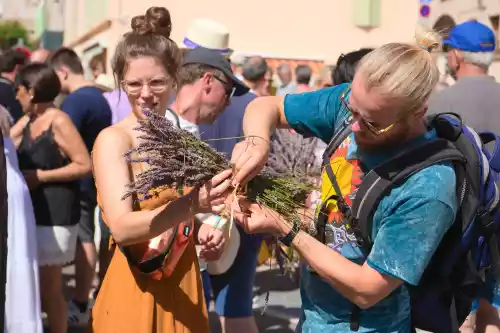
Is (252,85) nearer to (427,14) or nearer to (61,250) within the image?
(61,250)

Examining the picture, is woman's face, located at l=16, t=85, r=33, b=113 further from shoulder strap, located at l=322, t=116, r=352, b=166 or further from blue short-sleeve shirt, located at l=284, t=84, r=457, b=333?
shoulder strap, located at l=322, t=116, r=352, b=166

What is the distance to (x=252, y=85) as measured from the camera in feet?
27.6

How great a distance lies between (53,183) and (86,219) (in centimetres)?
111

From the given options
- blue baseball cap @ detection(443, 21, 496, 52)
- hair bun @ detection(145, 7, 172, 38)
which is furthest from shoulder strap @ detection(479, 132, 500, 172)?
blue baseball cap @ detection(443, 21, 496, 52)

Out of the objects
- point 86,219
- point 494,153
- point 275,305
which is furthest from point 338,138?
point 275,305

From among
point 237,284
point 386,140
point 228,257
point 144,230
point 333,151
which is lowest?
point 237,284

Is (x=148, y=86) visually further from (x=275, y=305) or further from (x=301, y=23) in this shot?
(x=301, y=23)

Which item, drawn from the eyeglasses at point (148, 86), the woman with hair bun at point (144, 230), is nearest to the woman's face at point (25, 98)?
the woman with hair bun at point (144, 230)

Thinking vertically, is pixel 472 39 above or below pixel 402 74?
below

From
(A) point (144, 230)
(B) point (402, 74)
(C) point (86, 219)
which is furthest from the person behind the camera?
(C) point (86, 219)

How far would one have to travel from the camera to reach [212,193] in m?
2.44

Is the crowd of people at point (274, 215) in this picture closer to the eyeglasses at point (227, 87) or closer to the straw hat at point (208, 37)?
the eyeglasses at point (227, 87)

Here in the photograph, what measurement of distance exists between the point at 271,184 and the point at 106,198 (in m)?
0.57

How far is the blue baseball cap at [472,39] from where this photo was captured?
16.3 ft
